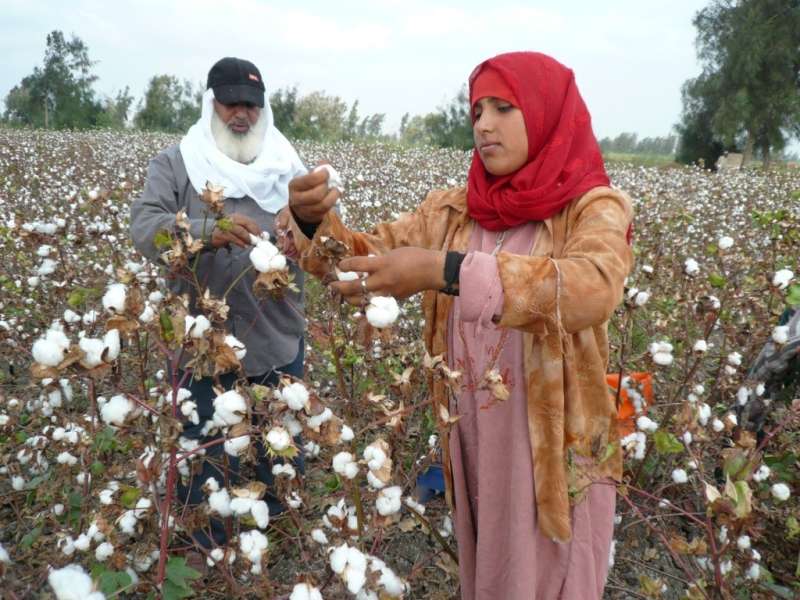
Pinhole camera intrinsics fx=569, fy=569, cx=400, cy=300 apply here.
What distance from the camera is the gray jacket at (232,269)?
68.6 inches

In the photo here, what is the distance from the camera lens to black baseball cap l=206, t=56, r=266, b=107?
186 centimetres

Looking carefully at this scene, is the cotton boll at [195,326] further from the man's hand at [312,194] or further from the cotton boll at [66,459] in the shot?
the cotton boll at [66,459]

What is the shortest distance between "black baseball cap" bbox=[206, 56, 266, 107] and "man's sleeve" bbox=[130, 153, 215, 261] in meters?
0.29

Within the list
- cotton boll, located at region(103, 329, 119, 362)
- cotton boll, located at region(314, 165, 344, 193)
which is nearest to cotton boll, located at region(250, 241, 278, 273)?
cotton boll, located at region(103, 329, 119, 362)

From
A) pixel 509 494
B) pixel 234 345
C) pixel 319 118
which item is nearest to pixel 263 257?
pixel 234 345

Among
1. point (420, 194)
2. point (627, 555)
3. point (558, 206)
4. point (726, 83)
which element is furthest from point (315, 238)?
point (726, 83)

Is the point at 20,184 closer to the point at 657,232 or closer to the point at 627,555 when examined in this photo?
the point at 657,232

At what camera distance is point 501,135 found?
119 cm

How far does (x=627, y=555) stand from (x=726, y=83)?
28035 mm

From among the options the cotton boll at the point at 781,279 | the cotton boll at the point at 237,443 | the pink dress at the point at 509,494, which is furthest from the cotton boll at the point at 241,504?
the cotton boll at the point at 781,279

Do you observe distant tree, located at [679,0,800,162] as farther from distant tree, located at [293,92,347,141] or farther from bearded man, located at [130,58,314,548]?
bearded man, located at [130,58,314,548]

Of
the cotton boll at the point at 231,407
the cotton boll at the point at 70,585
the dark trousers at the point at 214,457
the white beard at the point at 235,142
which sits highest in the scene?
the white beard at the point at 235,142

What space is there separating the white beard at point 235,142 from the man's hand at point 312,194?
89 centimetres

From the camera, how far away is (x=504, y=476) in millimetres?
1314
